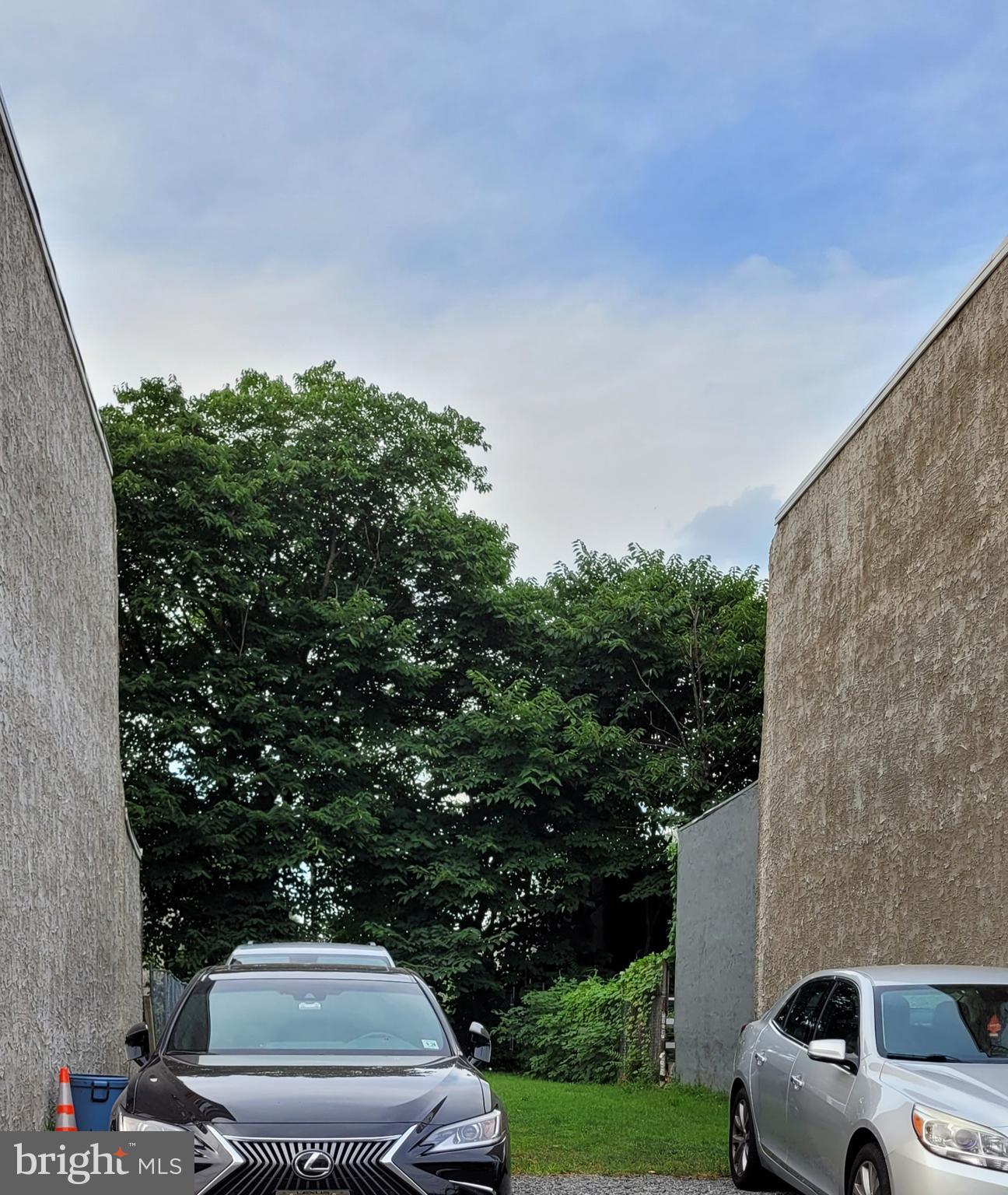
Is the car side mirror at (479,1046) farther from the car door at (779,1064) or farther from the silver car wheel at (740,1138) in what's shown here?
the silver car wheel at (740,1138)

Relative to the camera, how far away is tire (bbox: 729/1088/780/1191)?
9.30 metres

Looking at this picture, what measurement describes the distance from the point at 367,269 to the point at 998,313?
1268 centimetres

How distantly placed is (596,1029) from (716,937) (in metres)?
5.45

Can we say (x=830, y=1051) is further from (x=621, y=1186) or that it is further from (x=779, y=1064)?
(x=621, y=1186)

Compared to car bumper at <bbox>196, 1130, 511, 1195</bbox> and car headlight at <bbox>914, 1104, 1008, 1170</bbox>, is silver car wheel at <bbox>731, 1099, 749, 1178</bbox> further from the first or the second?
car bumper at <bbox>196, 1130, 511, 1195</bbox>

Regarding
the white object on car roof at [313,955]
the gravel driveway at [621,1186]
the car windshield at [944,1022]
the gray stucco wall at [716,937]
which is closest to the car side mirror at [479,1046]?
the gravel driveway at [621,1186]

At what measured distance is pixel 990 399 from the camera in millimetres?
11094

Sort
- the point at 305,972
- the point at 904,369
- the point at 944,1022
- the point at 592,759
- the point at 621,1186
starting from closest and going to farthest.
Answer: the point at 944,1022 → the point at 305,972 → the point at 621,1186 → the point at 904,369 → the point at 592,759

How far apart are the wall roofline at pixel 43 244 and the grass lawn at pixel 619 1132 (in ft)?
26.4

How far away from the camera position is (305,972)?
331 inches

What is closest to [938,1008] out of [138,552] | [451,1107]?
[451,1107]

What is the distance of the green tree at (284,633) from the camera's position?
30188 millimetres

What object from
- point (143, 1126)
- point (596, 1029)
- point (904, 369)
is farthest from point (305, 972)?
point (596, 1029)

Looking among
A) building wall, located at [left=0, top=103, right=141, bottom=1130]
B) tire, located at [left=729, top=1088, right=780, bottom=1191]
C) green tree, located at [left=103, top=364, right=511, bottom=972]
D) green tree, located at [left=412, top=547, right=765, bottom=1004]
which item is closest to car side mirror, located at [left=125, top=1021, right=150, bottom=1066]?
building wall, located at [left=0, top=103, right=141, bottom=1130]
